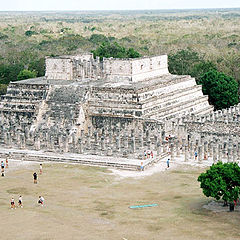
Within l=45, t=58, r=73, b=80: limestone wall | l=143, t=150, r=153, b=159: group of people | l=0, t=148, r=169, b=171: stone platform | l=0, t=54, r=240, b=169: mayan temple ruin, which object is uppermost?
l=45, t=58, r=73, b=80: limestone wall

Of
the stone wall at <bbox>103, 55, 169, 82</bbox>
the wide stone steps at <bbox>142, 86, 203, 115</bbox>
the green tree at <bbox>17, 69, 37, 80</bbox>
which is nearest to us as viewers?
the wide stone steps at <bbox>142, 86, 203, 115</bbox>

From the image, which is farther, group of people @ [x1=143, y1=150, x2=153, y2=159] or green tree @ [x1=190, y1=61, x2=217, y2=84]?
green tree @ [x1=190, y1=61, x2=217, y2=84]

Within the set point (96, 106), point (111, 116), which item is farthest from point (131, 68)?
point (111, 116)

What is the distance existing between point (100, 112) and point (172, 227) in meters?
18.1

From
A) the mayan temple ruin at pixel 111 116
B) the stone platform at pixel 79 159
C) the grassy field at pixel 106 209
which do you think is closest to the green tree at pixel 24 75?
the mayan temple ruin at pixel 111 116

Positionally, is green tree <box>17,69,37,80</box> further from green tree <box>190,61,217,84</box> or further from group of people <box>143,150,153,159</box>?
group of people <box>143,150,153,159</box>

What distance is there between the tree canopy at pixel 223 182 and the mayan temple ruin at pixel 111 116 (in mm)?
8307

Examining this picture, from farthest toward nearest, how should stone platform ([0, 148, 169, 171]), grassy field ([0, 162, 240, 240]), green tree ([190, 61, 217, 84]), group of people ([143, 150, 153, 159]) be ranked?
green tree ([190, 61, 217, 84]) → group of people ([143, 150, 153, 159]) → stone platform ([0, 148, 169, 171]) → grassy field ([0, 162, 240, 240])

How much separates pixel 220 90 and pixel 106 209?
25.6 metres

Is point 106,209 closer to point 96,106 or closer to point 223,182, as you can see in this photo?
point 223,182

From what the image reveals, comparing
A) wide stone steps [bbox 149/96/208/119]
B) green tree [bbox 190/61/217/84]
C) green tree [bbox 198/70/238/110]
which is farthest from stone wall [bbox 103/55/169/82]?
green tree [bbox 190/61/217/84]

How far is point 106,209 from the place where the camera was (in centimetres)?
2908

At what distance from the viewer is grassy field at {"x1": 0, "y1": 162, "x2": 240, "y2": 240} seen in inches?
1008

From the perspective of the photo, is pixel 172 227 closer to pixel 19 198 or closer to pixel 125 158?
pixel 19 198
